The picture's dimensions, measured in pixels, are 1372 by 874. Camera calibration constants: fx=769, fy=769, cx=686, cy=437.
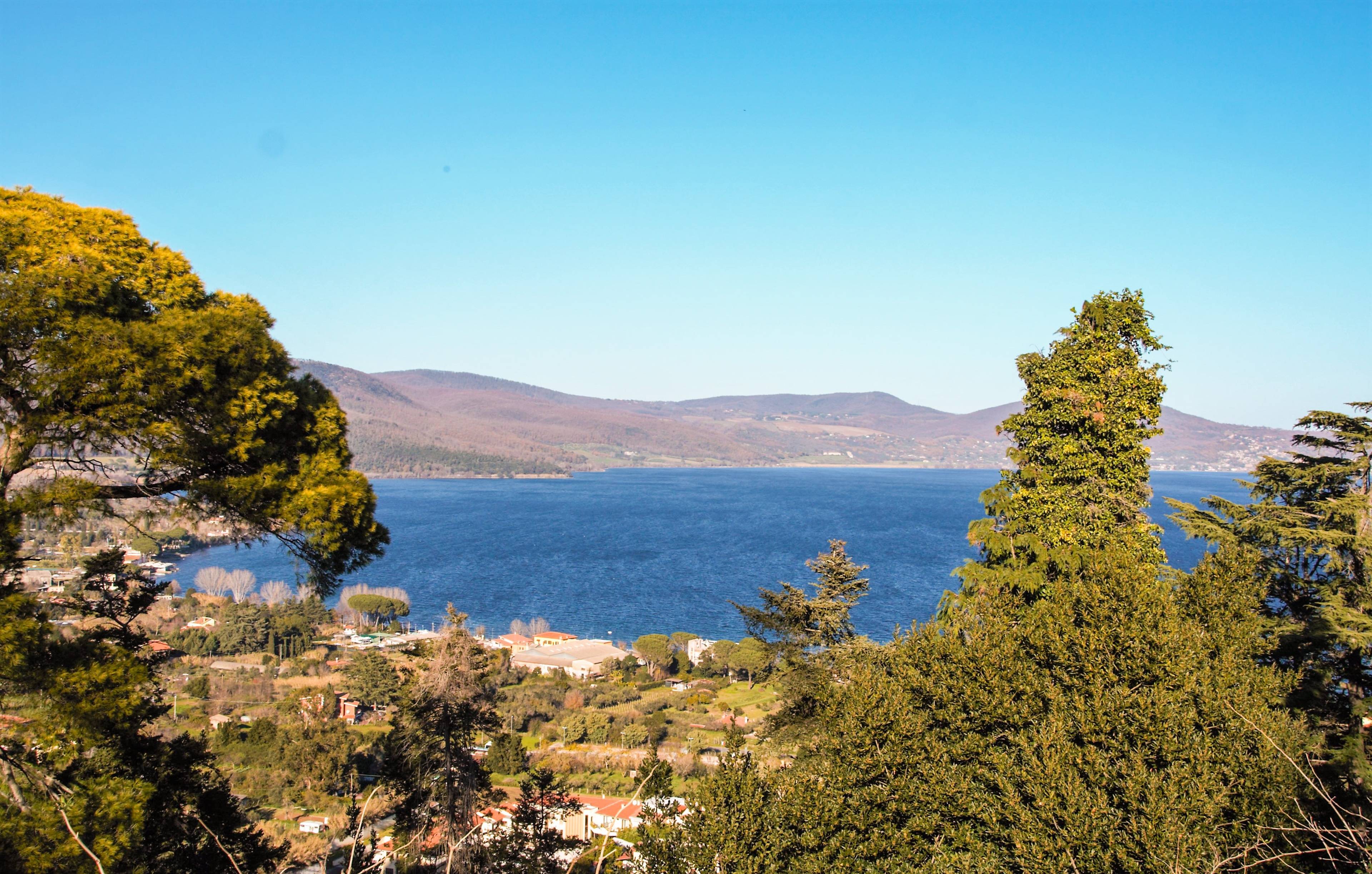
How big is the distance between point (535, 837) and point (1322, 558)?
14275mm

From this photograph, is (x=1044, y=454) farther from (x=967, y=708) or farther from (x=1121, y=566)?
(x=967, y=708)

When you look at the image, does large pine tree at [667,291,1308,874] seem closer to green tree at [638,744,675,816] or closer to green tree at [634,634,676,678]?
green tree at [638,744,675,816]

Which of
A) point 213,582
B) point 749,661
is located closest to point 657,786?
point 749,661

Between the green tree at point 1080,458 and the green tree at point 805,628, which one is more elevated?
the green tree at point 1080,458

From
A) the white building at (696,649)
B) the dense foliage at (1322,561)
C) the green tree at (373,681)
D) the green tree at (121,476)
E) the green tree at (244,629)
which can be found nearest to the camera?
the green tree at (121,476)

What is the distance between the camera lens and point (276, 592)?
197 ft

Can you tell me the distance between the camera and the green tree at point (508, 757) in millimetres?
Answer: 19188

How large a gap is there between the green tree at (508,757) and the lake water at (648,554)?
6.58 metres

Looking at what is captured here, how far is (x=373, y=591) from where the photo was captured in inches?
2277

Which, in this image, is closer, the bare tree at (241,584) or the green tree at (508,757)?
the green tree at (508,757)

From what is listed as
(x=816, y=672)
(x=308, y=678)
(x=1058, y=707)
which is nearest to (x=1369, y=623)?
(x=1058, y=707)

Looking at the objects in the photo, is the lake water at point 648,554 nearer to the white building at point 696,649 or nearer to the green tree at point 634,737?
the white building at point 696,649

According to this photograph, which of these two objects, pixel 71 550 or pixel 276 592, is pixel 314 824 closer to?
pixel 71 550

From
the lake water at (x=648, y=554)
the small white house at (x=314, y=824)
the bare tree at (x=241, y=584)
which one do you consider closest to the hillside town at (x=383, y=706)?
the small white house at (x=314, y=824)
